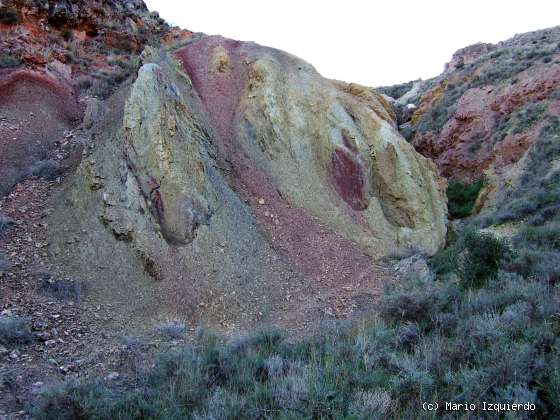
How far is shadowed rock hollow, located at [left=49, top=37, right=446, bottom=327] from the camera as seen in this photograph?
8.52 m

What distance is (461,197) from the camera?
20.0 m

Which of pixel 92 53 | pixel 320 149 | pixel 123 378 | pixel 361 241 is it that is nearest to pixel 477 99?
pixel 320 149

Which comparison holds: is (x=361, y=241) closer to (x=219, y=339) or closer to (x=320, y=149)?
(x=320, y=149)

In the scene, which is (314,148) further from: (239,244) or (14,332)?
(14,332)

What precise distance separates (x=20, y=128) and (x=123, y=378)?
8.02 m

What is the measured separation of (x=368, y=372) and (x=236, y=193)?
7286 millimetres

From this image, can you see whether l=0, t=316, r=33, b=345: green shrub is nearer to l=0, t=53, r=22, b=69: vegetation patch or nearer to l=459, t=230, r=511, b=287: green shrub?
l=459, t=230, r=511, b=287: green shrub

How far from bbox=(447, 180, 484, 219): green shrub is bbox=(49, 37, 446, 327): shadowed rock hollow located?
8.44 ft

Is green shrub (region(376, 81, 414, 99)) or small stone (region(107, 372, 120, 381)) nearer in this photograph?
small stone (region(107, 372, 120, 381))

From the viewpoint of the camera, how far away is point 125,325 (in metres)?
7.21

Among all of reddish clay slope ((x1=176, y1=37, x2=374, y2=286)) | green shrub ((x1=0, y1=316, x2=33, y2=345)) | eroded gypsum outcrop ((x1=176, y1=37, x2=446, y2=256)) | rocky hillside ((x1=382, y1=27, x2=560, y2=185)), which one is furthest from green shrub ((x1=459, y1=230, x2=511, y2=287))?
rocky hillside ((x1=382, y1=27, x2=560, y2=185))

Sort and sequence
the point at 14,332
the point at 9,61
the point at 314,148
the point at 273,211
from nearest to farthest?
1. the point at 14,332
2. the point at 273,211
3. the point at 9,61
4. the point at 314,148

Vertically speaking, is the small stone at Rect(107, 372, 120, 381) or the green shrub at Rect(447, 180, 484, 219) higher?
the green shrub at Rect(447, 180, 484, 219)

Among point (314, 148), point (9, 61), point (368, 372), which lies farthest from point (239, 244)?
point (9, 61)
